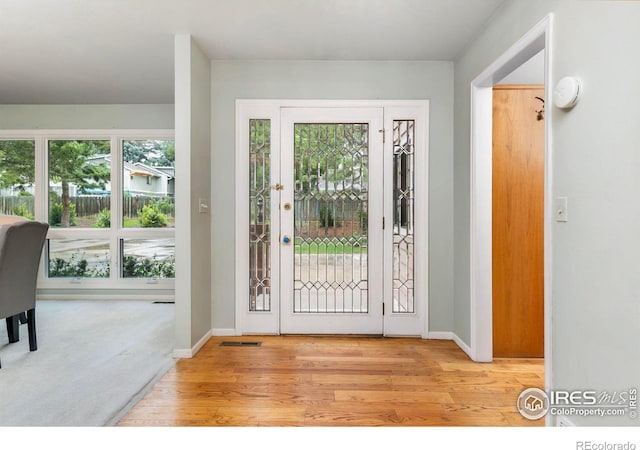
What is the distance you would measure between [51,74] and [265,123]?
7.70 feet

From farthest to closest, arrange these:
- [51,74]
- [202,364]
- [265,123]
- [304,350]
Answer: [51,74]
[265,123]
[304,350]
[202,364]

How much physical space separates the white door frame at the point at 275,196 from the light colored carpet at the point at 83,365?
0.81m

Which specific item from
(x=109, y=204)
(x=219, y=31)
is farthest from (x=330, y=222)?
(x=109, y=204)

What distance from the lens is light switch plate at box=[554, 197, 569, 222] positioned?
5.49 ft

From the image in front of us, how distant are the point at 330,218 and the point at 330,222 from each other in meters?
0.04

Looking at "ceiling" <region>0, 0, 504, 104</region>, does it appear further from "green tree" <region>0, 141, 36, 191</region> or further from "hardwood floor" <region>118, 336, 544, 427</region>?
"hardwood floor" <region>118, 336, 544, 427</region>

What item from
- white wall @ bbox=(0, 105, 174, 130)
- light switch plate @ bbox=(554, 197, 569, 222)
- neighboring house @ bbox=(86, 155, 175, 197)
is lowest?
light switch plate @ bbox=(554, 197, 569, 222)

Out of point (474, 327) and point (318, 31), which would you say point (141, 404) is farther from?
point (318, 31)

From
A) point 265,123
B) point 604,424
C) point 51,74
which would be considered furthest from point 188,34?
point 604,424

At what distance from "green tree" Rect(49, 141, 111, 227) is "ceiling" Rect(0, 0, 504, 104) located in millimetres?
1118

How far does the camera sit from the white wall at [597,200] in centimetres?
Answer: 133

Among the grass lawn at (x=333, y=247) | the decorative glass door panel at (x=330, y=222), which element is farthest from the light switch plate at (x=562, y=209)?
the grass lawn at (x=333, y=247)

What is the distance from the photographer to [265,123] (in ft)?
10.4

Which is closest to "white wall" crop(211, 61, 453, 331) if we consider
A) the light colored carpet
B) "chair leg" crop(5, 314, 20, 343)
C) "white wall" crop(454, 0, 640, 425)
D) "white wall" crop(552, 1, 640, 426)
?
the light colored carpet
